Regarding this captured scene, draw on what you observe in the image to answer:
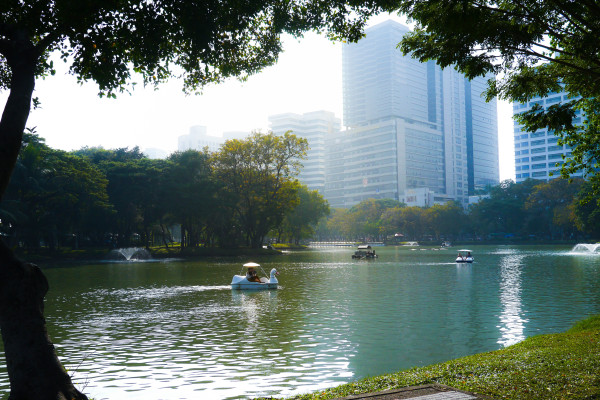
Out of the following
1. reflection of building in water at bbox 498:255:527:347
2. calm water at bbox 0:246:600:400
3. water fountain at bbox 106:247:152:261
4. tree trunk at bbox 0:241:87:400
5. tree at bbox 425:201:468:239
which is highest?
tree at bbox 425:201:468:239

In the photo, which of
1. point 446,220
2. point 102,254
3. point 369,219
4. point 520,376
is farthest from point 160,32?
point 369,219

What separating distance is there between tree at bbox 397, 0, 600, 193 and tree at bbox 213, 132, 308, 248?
195 ft

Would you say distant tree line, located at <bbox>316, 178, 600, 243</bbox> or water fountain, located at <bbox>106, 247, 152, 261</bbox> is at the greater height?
distant tree line, located at <bbox>316, 178, 600, 243</bbox>

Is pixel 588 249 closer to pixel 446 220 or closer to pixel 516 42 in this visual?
pixel 446 220

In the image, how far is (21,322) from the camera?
6.94m

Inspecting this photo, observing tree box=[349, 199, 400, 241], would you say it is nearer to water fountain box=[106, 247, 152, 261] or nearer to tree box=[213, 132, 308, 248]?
tree box=[213, 132, 308, 248]

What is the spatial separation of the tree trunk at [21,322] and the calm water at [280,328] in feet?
4.38

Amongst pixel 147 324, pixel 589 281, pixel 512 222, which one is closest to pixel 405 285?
pixel 589 281

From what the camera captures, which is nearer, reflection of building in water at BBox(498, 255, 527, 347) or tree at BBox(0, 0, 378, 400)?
tree at BBox(0, 0, 378, 400)

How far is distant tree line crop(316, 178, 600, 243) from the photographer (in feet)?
355

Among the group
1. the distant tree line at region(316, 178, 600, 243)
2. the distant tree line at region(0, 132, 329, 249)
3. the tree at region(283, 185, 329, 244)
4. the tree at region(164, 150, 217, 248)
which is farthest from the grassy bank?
the tree at region(283, 185, 329, 244)

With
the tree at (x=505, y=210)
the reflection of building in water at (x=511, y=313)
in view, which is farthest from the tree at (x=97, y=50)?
the tree at (x=505, y=210)

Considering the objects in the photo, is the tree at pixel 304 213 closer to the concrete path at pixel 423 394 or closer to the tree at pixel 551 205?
the tree at pixel 551 205

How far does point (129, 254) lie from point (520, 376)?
65396 millimetres
